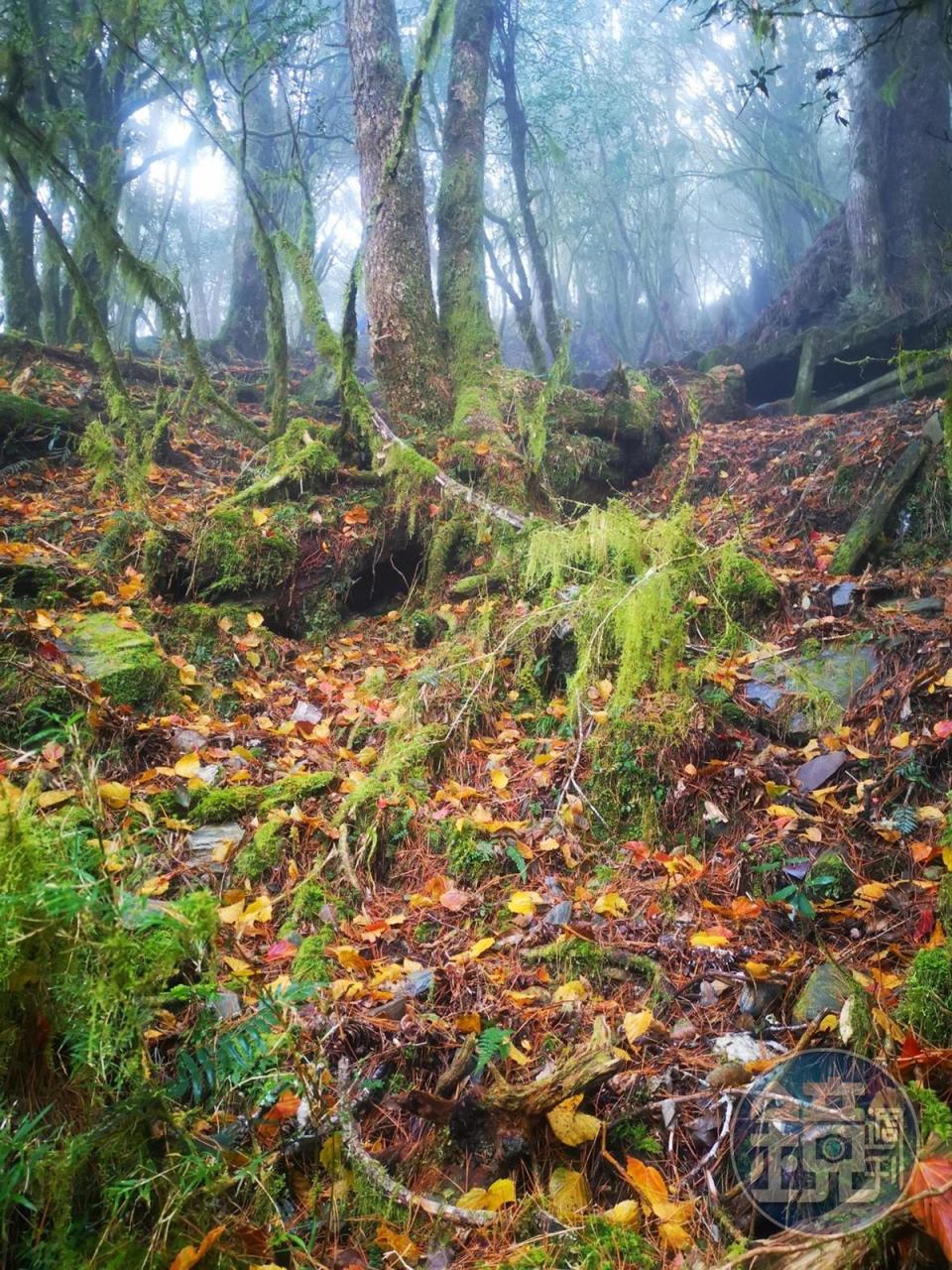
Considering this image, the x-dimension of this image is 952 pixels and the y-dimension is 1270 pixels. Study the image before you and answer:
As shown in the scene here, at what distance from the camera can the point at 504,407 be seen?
23.1 ft

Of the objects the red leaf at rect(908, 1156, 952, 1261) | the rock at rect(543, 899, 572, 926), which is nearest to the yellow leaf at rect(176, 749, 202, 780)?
the rock at rect(543, 899, 572, 926)

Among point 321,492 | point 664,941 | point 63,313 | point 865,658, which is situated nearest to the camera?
point 664,941

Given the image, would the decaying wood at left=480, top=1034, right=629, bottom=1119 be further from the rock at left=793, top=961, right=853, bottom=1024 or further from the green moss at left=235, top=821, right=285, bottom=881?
the green moss at left=235, top=821, right=285, bottom=881

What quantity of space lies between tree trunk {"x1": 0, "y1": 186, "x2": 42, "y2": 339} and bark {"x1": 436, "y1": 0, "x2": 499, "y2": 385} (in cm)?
548

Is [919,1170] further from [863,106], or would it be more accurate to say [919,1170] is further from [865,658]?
[863,106]

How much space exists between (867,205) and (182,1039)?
12.6 metres

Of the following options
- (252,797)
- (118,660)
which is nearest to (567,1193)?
(252,797)

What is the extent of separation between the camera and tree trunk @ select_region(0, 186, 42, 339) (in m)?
9.06

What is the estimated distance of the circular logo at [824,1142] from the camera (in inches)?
53.9

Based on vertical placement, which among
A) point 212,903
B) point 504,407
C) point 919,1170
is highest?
point 504,407

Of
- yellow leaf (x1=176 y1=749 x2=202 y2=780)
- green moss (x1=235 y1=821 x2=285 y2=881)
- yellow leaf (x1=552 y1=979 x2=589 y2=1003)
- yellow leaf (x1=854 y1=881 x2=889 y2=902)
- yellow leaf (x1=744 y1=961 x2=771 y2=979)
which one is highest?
yellow leaf (x1=176 y1=749 x2=202 y2=780)

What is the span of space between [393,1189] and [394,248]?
743cm

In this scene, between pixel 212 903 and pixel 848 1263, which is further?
pixel 212 903

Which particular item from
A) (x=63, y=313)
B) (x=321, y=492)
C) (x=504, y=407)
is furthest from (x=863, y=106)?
(x=63, y=313)
